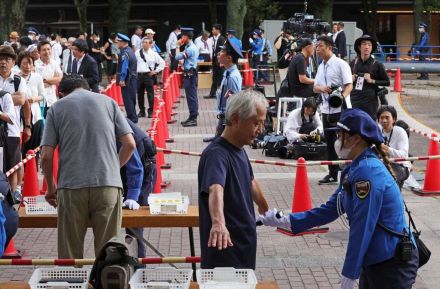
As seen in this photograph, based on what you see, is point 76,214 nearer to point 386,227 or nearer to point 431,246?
point 386,227

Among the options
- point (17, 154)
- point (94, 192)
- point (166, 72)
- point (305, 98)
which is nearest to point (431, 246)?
point (94, 192)

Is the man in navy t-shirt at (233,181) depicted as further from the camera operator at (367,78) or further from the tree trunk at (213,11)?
the tree trunk at (213,11)

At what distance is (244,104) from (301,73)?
34.2 ft

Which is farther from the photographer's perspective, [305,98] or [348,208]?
[305,98]

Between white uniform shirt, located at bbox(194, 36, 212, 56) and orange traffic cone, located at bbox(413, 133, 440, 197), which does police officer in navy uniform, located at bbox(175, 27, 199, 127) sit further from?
white uniform shirt, located at bbox(194, 36, 212, 56)

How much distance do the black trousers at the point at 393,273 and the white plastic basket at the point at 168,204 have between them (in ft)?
7.88

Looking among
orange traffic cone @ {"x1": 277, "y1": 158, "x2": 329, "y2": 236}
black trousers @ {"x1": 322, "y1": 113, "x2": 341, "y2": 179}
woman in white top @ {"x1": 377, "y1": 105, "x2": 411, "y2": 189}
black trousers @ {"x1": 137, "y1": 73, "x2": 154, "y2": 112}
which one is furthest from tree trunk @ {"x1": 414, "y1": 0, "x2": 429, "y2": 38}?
orange traffic cone @ {"x1": 277, "y1": 158, "x2": 329, "y2": 236}

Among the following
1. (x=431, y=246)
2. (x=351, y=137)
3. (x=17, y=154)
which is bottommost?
(x=431, y=246)

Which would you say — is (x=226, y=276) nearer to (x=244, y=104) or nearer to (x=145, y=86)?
(x=244, y=104)

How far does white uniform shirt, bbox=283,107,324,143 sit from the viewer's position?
1547cm

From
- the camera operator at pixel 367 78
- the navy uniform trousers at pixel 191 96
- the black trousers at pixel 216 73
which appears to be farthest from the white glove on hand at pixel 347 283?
the black trousers at pixel 216 73

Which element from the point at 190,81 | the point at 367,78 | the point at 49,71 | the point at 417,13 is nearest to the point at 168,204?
the point at 367,78

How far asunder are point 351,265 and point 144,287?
1.14 m

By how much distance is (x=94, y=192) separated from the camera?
7.03m
